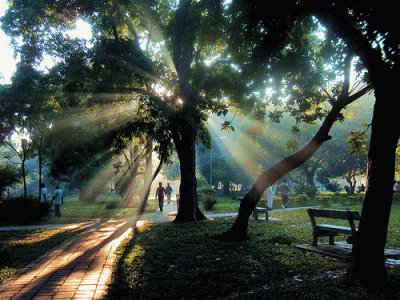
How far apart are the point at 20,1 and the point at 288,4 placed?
35.7ft

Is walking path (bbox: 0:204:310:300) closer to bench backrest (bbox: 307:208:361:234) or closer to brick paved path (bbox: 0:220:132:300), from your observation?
brick paved path (bbox: 0:220:132:300)

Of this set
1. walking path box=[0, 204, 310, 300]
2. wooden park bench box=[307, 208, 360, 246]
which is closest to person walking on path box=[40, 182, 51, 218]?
walking path box=[0, 204, 310, 300]

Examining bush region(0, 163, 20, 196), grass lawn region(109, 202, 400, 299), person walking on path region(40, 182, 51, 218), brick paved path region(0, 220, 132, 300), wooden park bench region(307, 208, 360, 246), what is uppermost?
bush region(0, 163, 20, 196)

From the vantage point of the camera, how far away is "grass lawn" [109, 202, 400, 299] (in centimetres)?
468

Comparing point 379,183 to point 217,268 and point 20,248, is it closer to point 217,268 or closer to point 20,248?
point 217,268

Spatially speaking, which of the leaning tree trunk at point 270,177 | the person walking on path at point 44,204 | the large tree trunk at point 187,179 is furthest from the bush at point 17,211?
the leaning tree trunk at point 270,177

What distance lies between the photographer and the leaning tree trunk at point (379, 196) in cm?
483

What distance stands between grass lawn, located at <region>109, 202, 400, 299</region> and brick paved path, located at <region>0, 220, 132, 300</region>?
26 centimetres

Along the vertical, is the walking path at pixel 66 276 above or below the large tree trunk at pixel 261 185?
below

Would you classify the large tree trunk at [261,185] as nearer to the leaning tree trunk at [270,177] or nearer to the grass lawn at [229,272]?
the leaning tree trunk at [270,177]

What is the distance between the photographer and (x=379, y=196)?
484 centimetres

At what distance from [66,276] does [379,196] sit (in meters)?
4.88

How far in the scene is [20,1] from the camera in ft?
41.7

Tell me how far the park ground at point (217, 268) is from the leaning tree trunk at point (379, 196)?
302mm
